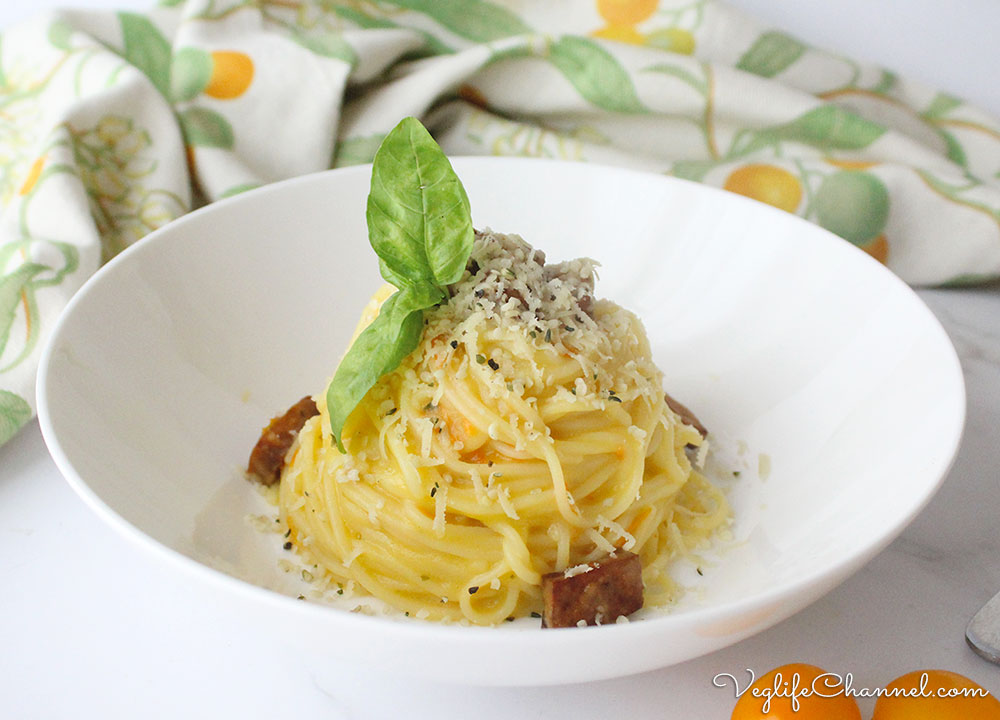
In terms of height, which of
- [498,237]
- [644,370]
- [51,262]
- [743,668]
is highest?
[498,237]

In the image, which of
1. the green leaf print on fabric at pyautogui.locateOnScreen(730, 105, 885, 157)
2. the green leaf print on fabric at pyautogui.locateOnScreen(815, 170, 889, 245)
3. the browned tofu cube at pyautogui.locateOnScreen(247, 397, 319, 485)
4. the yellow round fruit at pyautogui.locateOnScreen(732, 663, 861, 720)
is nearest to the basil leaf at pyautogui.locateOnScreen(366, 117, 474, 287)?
the browned tofu cube at pyautogui.locateOnScreen(247, 397, 319, 485)

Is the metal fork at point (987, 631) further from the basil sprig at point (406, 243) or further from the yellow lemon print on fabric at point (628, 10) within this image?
the yellow lemon print on fabric at point (628, 10)

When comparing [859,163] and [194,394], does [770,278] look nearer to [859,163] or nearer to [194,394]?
[859,163]

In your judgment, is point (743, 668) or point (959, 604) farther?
point (959, 604)

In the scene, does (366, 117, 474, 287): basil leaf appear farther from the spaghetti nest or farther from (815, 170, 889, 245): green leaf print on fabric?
(815, 170, 889, 245): green leaf print on fabric

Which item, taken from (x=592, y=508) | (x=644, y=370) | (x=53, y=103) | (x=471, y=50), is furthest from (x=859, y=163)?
(x=53, y=103)

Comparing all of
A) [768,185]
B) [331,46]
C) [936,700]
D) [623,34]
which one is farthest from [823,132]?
[936,700]

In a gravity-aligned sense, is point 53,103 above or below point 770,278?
below

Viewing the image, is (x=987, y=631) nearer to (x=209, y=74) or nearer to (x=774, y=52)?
(x=774, y=52)
